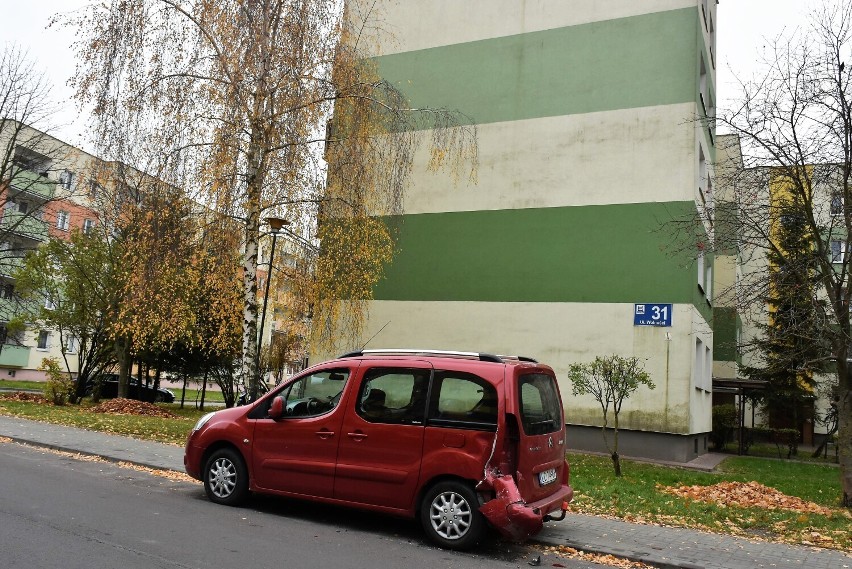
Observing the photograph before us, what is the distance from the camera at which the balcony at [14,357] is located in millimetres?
45219

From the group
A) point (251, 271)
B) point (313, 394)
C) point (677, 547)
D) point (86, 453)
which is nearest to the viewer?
point (677, 547)

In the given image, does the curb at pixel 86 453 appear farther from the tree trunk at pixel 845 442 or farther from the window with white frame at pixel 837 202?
the window with white frame at pixel 837 202

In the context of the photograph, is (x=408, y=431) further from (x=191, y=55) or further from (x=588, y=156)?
(x=588, y=156)

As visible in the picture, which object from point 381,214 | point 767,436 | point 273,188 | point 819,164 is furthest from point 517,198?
point 767,436

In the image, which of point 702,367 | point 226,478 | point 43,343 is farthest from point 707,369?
point 43,343

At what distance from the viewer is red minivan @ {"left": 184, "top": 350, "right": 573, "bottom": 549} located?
670 centimetres

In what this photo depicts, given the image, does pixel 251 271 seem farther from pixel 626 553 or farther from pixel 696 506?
pixel 626 553

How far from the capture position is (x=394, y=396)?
7.37 meters

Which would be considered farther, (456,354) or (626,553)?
(456,354)

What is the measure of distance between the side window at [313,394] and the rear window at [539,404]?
199 centimetres

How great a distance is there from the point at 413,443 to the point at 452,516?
2.66ft

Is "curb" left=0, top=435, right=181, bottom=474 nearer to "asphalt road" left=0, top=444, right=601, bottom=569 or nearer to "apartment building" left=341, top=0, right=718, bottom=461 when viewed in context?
"asphalt road" left=0, top=444, right=601, bottom=569

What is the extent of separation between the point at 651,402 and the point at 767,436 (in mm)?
14465

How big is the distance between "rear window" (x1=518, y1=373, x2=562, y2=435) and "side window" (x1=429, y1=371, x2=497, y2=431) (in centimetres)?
33
